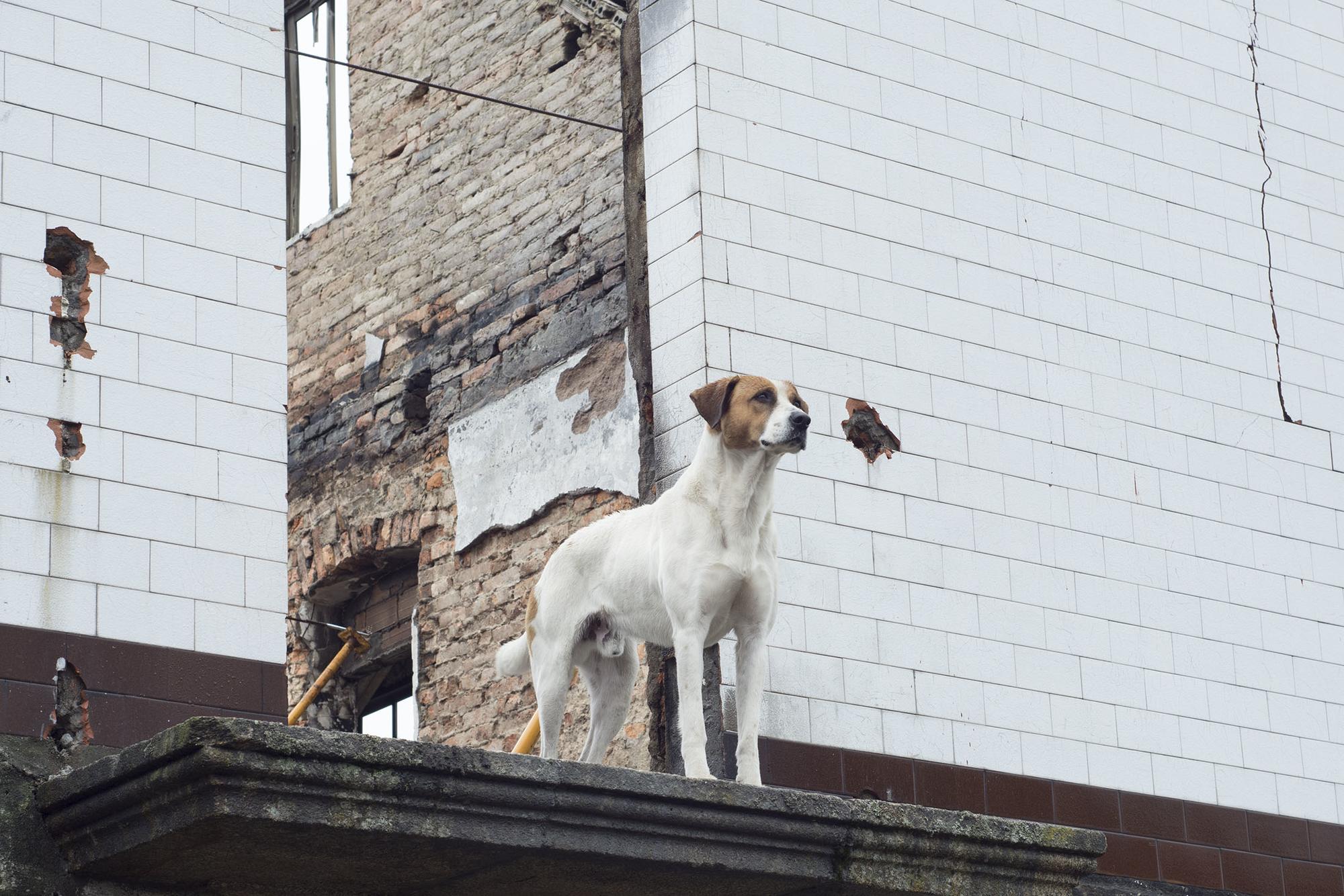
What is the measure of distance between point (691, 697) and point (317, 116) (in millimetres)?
8444

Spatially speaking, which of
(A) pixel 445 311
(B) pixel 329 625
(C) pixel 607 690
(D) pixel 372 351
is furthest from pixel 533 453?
(C) pixel 607 690

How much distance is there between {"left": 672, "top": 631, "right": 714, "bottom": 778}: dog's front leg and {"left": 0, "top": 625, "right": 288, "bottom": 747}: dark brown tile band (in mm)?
1582

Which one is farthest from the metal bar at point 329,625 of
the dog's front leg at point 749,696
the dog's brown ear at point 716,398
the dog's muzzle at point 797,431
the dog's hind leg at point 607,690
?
the dog's muzzle at point 797,431

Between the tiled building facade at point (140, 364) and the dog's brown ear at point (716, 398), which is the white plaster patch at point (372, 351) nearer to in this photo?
the tiled building facade at point (140, 364)

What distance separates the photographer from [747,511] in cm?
752

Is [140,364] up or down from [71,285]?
down

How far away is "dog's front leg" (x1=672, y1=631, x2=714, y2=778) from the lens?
7.41m

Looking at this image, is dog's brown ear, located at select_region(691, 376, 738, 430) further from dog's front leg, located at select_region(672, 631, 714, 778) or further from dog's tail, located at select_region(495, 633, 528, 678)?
dog's tail, located at select_region(495, 633, 528, 678)

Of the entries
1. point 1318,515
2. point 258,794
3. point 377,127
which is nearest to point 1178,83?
point 1318,515

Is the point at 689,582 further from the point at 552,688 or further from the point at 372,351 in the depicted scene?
the point at 372,351

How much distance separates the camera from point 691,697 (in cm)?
744

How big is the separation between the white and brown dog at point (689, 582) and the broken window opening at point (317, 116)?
6671 millimetres

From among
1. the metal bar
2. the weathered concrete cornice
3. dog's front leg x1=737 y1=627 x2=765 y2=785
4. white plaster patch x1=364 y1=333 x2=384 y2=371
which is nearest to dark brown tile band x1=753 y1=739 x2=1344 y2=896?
dog's front leg x1=737 y1=627 x2=765 y2=785

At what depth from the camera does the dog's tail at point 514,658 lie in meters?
8.13
